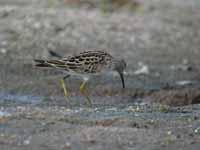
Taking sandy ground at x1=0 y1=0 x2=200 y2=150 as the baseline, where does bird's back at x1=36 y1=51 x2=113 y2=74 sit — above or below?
above

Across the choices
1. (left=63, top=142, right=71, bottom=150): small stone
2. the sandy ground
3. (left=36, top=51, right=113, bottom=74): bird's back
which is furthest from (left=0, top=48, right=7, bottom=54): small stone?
(left=63, top=142, right=71, bottom=150): small stone

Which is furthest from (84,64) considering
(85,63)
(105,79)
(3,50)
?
(3,50)

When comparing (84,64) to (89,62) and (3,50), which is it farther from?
(3,50)

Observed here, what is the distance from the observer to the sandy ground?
840cm

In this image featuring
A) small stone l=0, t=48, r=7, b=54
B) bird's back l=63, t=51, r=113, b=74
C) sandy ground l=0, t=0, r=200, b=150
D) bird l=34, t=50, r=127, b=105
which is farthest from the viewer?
small stone l=0, t=48, r=7, b=54

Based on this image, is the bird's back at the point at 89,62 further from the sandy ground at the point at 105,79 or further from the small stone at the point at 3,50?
the small stone at the point at 3,50

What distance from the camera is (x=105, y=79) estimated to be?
13367 mm

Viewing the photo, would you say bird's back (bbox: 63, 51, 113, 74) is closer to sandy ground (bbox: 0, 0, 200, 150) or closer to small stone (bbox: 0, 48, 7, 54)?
sandy ground (bbox: 0, 0, 200, 150)

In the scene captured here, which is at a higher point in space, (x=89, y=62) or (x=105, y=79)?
(x=89, y=62)

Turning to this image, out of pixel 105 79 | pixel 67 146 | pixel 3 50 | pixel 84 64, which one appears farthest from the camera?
pixel 3 50

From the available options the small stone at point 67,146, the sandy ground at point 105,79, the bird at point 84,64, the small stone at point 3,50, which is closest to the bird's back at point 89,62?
the bird at point 84,64

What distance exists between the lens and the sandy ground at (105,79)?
8.40 meters

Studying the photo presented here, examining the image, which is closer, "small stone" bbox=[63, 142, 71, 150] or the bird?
"small stone" bbox=[63, 142, 71, 150]

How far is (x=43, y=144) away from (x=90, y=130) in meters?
0.63
